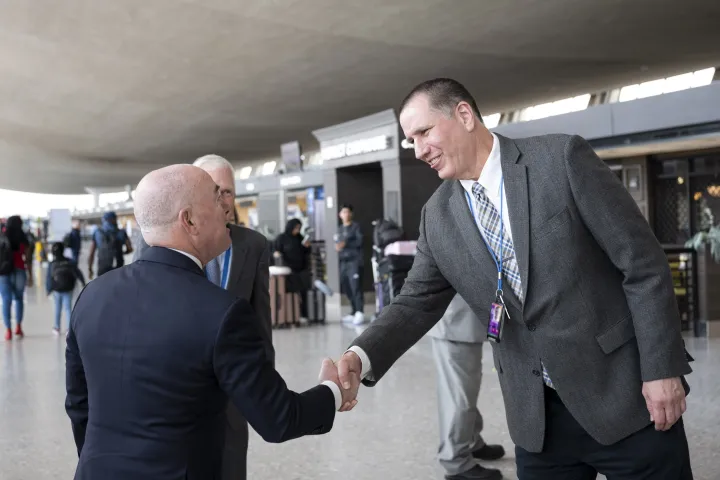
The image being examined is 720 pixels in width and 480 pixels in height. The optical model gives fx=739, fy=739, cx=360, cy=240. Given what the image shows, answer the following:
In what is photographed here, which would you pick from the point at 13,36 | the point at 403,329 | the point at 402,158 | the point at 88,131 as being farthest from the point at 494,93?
the point at 403,329

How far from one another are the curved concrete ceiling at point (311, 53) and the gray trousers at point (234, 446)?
488 inches

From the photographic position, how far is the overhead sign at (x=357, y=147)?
43.3 ft

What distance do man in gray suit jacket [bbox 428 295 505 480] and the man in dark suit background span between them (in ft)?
7.70

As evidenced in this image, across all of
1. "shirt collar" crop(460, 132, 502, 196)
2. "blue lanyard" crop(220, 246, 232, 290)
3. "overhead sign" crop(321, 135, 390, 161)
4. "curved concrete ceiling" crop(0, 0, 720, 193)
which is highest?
"curved concrete ceiling" crop(0, 0, 720, 193)

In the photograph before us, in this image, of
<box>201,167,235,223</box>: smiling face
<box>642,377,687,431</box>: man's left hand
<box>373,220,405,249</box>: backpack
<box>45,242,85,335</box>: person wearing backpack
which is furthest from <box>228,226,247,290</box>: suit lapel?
<box>45,242,85,335</box>: person wearing backpack

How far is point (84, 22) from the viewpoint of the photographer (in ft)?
53.9

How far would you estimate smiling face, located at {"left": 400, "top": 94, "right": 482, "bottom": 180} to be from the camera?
200cm

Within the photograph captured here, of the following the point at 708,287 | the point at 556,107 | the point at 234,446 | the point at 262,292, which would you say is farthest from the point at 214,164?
the point at 556,107

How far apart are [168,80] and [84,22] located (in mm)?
5322

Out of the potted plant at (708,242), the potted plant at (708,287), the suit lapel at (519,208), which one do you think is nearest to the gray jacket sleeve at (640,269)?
the suit lapel at (519,208)

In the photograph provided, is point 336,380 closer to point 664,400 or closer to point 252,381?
point 252,381

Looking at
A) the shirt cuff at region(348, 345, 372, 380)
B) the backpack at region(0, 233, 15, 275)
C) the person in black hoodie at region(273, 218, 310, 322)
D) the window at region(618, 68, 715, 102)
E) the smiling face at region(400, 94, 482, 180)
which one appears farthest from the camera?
the window at region(618, 68, 715, 102)

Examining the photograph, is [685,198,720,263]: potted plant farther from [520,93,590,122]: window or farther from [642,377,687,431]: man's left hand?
[520,93,590,122]: window

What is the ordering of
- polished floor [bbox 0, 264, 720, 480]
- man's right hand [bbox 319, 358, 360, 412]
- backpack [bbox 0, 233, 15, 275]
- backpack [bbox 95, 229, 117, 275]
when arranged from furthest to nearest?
backpack [bbox 95, 229, 117, 275]
backpack [bbox 0, 233, 15, 275]
polished floor [bbox 0, 264, 720, 480]
man's right hand [bbox 319, 358, 360, 412]
